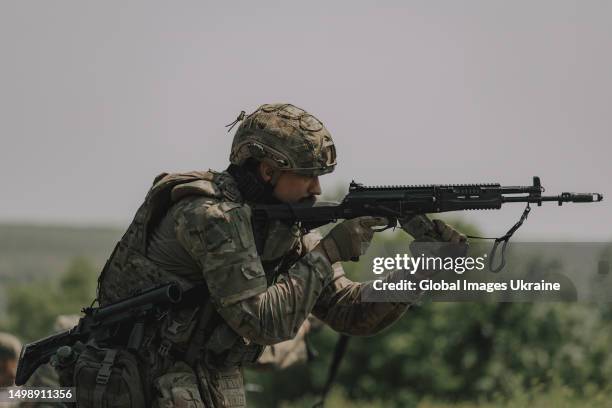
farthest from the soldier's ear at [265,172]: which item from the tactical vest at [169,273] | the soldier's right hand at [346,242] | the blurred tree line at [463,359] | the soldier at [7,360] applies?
the soldier at [7,360]

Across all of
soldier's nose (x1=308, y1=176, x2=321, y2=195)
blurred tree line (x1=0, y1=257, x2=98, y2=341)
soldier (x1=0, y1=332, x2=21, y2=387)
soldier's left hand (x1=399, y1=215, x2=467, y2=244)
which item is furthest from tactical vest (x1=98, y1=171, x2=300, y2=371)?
blurred tree line (x1=0, y1=257, x2=98, y2=341)

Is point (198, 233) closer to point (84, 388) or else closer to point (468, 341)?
point (84, 388)

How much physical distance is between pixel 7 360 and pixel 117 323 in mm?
5196

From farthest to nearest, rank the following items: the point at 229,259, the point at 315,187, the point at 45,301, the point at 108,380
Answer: the point at 45,301
the point at 315,187
the point at 108,380
the point at 229,259

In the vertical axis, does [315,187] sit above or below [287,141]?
below

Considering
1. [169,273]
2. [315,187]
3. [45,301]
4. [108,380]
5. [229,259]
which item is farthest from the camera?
[45,301]

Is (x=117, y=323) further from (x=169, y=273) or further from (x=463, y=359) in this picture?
(x=463, y=359)

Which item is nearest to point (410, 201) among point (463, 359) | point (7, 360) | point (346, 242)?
point (346, 242)

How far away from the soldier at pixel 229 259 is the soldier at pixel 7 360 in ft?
15.9

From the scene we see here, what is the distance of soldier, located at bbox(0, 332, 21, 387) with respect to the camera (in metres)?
11.9

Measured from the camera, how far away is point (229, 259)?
6.80m

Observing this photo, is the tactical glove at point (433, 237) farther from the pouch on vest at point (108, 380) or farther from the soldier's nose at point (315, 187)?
the pouch on vest at point (108, 380)

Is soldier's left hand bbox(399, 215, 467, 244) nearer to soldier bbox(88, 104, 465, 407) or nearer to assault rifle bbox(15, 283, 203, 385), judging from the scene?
soldier bbox(88, 104, 465, 407)

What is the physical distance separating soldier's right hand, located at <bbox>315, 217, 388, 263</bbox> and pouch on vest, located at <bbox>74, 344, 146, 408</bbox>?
3.96 ft
